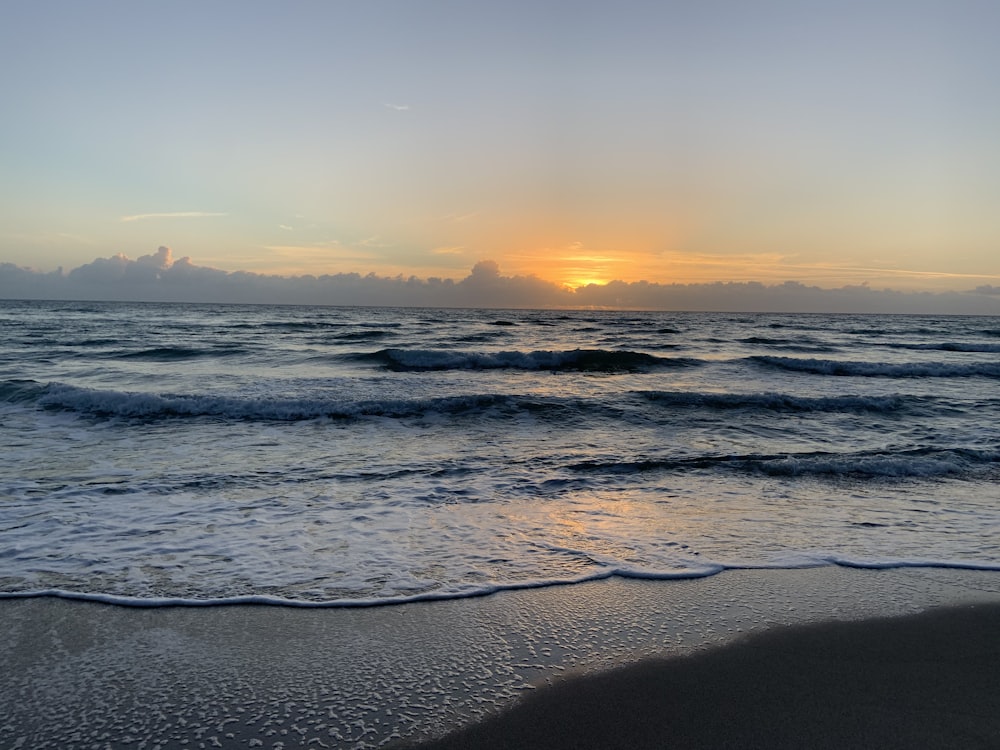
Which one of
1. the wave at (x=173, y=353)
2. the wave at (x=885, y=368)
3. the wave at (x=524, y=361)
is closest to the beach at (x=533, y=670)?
the wave at (x=524, y=361)

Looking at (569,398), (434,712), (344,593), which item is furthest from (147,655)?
(569,398)

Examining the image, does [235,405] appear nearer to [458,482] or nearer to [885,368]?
[458,482]

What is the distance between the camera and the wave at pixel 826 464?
8758 mm

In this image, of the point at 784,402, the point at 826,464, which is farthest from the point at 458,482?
the point at 784,402

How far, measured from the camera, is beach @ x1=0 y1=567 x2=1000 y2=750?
2.97 m

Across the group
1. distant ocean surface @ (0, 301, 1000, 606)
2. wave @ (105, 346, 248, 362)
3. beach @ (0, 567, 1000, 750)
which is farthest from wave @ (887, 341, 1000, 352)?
beach @ (0, 567, 1000, 750)

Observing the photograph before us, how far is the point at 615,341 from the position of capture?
36688mm

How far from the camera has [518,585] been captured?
15.6 feet

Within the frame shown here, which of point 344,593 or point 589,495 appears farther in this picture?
point 589,495

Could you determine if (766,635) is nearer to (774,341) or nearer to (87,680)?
(87,680)

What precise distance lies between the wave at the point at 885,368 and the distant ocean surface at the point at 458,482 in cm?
377

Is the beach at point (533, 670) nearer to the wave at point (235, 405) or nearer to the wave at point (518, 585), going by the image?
the wave at point (518, 585)

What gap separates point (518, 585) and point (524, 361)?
20.4m

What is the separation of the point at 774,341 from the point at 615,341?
10568 millimetres
